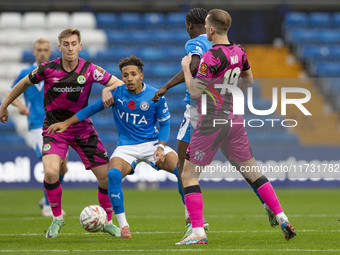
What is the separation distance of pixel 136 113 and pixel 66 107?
2.79 feet

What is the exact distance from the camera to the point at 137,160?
765 cm

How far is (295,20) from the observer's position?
73.6 feet

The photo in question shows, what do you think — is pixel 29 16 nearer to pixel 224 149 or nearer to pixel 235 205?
pixel 235 205

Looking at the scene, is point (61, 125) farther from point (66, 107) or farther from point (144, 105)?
point (144, 105)

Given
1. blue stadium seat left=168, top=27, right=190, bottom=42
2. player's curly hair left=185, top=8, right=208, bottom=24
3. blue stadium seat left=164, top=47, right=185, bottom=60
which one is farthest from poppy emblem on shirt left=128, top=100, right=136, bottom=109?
blue stadium seat left=168, top=27, right=190, bottom=42

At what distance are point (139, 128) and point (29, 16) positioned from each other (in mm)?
15369

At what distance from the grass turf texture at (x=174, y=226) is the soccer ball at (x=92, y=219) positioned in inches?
5.6

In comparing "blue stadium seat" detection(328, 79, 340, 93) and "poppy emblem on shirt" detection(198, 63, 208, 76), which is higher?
"poppy emblem on shirt" detection(198, 63, 208, 76)

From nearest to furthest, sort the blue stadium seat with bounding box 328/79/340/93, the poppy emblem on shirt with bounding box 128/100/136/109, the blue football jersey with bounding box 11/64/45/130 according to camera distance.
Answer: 1. the poppy emblem on shirt with bounding box 128/100/136/109
2. the blue football jersey with bounding box 11/64/45/130
3. the blue stadium seat with bounding box 328/79/340/93

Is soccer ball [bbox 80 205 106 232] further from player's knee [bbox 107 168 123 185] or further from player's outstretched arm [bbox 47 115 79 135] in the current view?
player's outstretched arm [bbox 47 115 79 135]

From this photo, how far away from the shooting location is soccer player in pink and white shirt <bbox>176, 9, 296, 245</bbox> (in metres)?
6.32

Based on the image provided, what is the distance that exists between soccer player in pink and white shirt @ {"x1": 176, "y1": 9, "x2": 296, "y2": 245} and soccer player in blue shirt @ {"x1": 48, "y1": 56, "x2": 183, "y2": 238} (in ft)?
3.31

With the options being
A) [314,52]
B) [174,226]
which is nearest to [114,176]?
[174,226]

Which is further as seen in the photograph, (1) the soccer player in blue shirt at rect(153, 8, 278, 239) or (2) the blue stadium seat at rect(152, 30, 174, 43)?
(2) the blue stadium seat at rect(152, 30, 174, 43)
